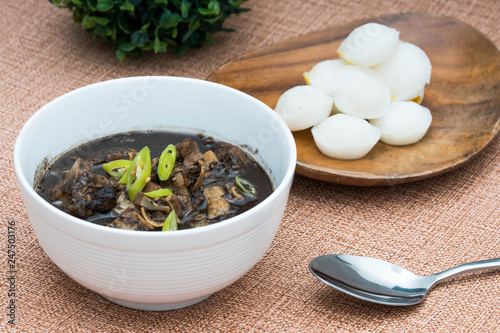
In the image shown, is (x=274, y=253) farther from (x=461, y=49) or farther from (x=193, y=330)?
(x=461, y=49)

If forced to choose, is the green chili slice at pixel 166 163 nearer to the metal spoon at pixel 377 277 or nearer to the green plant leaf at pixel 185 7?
the metal spoon at pixel 377 277

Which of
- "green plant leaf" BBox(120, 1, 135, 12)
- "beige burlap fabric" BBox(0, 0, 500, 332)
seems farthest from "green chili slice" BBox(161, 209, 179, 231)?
"green plant leaf" BBox(120, 1, 135, 12)

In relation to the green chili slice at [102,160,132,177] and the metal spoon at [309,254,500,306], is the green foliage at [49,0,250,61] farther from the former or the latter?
the metal spoon at [309,254,500,306]

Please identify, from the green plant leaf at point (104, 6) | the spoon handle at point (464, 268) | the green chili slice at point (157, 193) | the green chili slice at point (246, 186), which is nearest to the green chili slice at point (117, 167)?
the green chili slice at point (157, 193)

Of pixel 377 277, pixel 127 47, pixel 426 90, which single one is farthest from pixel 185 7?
pixel 377 277

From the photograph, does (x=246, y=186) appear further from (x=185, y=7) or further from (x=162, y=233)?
(x=185, y=7)

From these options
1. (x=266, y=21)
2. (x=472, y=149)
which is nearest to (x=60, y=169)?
(x=472, y=149)

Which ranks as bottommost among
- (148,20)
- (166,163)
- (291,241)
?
(291,241)

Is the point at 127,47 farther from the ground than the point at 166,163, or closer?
closer
